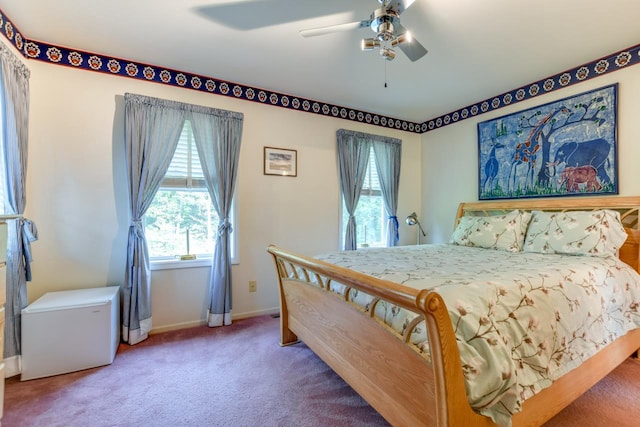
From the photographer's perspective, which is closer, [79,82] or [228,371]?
[228,371]

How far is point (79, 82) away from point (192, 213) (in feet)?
4.80

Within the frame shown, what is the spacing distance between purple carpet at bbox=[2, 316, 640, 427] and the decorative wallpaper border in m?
2.48

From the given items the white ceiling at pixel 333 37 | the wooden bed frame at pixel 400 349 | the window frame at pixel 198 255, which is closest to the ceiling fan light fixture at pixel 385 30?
the white ceiling at pixel 333 37

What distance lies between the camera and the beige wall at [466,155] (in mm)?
2342

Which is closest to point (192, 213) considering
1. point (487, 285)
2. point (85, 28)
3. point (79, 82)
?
point (79, 82)

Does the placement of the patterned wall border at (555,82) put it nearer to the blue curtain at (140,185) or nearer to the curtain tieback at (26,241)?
the blue curtain at (140,185)

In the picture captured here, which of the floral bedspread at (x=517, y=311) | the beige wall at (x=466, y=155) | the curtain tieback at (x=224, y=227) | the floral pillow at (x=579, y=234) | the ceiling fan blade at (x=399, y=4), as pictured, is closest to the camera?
the floral bedspread at (x=517, y=311)

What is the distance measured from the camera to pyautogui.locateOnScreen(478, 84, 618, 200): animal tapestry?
2.47 metres

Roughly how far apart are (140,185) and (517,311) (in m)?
2.93

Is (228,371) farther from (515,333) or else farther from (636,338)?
(636,338)

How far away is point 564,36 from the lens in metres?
2.14

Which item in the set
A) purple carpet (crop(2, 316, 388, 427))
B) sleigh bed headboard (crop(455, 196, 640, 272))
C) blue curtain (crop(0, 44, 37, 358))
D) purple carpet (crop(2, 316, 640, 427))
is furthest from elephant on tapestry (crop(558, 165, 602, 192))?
blue curtain (crop(0, 44, 37, 358))

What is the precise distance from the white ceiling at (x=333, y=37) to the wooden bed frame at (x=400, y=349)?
1.46 m

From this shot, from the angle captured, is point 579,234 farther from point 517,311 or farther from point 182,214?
point 182,214
